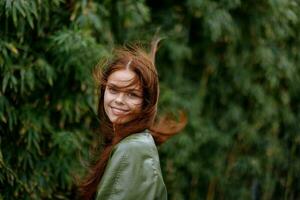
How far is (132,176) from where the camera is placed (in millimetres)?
1891

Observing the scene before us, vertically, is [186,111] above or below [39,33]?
below

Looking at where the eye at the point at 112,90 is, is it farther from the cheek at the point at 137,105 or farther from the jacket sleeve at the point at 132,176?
the jacket sleeve at the point at 132,176

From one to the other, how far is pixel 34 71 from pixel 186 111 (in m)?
1.25

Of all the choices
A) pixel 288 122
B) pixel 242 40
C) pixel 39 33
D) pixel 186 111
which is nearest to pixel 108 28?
pixel 39 33

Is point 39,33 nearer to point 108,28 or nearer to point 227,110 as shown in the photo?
point 108,28

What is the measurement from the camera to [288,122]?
4.77 metres

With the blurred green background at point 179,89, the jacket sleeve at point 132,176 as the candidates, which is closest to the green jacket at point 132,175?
the jacket sleeve at point 132,176

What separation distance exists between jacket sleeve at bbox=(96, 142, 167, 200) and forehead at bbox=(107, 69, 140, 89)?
7.8 inches

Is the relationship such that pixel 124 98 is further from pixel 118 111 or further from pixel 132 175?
pixel 132 175

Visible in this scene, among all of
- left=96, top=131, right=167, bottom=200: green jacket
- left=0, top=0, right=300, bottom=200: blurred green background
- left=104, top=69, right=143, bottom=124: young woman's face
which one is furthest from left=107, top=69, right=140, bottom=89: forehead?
left=0, top=0, right=300, bottom=200: blurred green background

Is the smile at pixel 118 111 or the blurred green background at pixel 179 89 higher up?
the smile at pixel 118 111

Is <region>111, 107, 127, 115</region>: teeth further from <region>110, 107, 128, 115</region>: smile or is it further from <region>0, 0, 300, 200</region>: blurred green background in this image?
<region>0, 0, 300, 200</region>: blurred green background

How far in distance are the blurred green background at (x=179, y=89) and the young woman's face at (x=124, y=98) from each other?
0.98 metres

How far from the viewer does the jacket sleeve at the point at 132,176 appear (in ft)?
6.19
